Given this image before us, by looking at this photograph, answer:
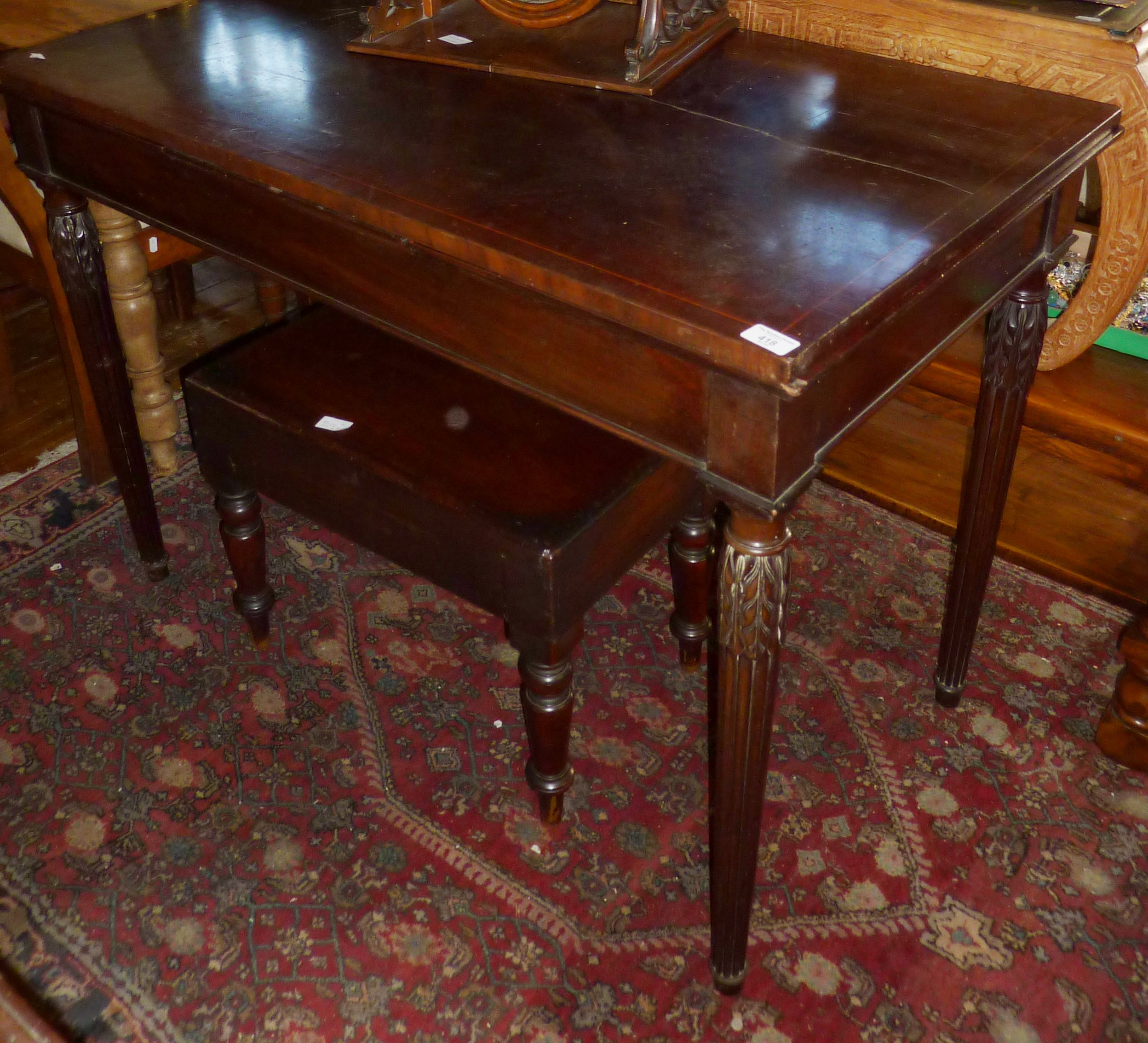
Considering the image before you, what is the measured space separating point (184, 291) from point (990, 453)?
2.14m

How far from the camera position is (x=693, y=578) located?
179 centimetres

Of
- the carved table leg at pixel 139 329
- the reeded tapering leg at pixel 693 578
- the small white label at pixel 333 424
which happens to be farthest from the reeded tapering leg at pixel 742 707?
→ the carved table leg at pixel 139 329

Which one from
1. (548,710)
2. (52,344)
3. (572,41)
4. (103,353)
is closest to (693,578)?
(548,710)

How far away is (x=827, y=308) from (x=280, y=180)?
0.63 metres

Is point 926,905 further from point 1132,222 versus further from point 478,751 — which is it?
point 1132,222

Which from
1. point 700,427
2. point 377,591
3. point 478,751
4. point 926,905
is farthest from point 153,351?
point 926,905

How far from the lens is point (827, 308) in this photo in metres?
0.98

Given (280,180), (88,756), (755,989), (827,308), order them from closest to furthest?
(827,308) < (280,180) < (755,989) < (88,756)

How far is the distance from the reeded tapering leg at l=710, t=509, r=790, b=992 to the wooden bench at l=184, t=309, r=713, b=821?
25 cm

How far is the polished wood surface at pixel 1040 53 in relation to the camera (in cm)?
147

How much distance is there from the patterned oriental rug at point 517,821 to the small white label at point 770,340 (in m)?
0.91

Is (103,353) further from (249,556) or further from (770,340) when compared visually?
(770,340)

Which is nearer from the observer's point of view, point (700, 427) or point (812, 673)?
point (700, 427)

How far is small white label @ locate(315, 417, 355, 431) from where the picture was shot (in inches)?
59.3
